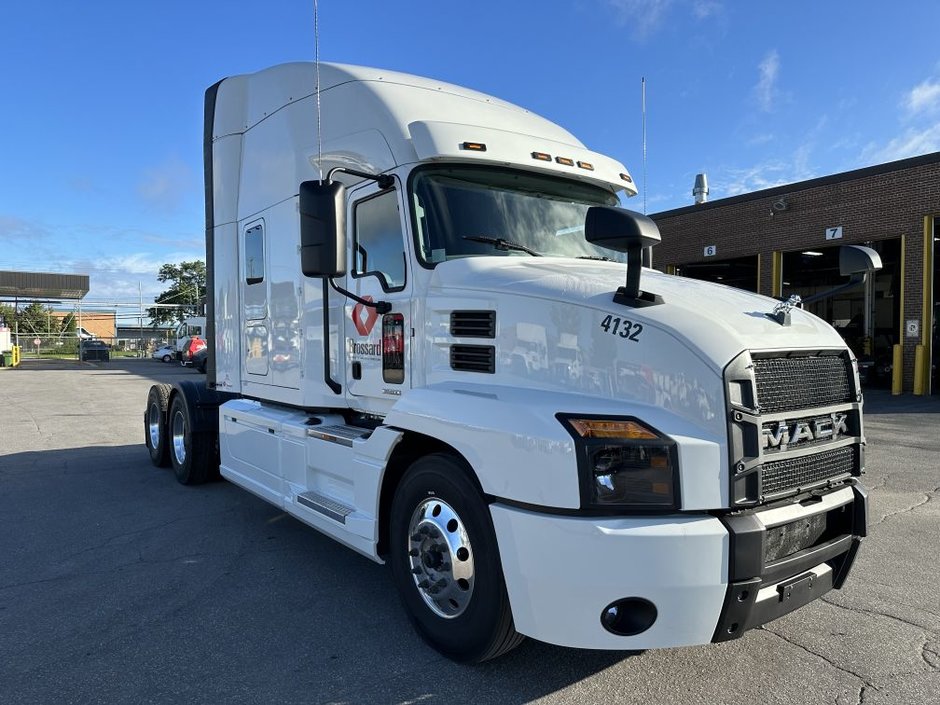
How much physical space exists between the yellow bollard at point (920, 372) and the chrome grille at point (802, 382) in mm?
16685

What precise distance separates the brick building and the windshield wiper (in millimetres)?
15366

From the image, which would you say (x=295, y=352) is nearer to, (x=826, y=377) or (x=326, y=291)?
(x=326, y=291)

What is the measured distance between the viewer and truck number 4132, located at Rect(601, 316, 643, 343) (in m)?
2.87

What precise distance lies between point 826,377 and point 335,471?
112 inches

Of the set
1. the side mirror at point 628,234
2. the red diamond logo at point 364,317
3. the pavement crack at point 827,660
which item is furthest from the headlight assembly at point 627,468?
the red diamond logo at point 364,317

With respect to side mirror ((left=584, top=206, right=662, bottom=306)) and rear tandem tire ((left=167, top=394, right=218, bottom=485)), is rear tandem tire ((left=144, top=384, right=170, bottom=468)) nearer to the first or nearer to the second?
rear tandem tire ((left=167, top=394, right=218, bottom=485))

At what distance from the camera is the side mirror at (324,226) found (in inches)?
146

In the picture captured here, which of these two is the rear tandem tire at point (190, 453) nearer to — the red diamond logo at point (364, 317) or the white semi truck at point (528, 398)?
the white semi truck at point (528, 398)

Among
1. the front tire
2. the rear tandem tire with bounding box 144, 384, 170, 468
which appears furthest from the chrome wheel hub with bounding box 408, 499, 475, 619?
the rear tandem tire with bounding box 144, 384, 170, 468

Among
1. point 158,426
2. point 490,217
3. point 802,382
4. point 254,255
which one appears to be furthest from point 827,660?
point 158,426

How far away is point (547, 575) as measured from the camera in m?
2.72

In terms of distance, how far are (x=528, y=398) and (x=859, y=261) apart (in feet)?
7.43

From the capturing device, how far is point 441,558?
3.30 meters

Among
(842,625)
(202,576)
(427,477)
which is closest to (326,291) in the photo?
(427,477)
